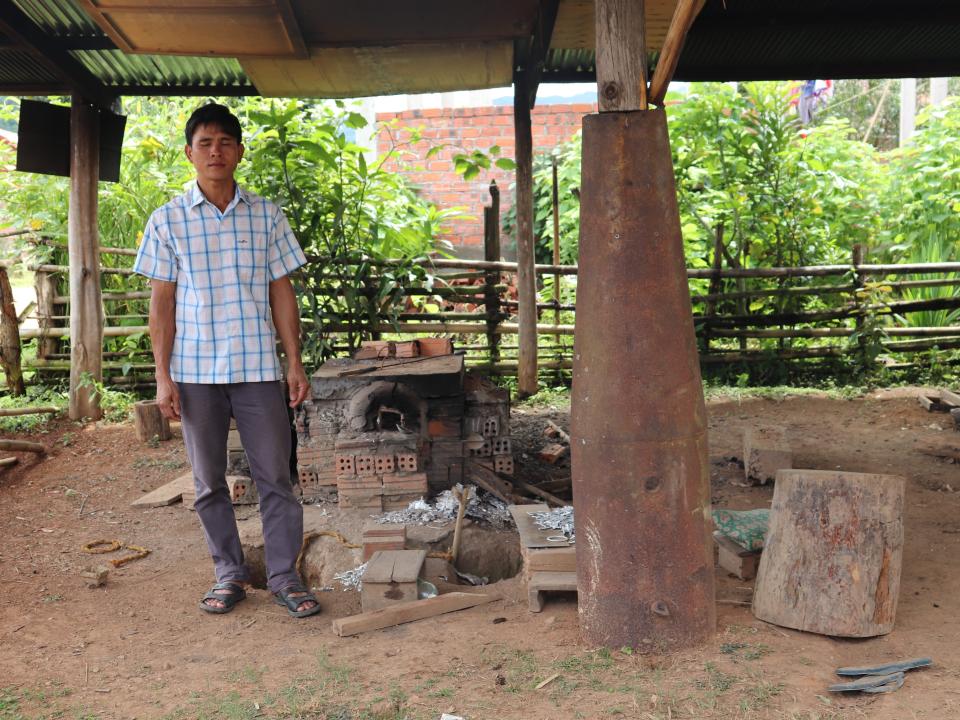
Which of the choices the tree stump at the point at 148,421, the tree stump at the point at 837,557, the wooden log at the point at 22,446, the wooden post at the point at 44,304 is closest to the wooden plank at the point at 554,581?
the tree stump at the point at 837,557

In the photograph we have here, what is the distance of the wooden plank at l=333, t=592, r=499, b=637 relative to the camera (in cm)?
344

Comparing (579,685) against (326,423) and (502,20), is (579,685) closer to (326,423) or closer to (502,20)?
(326,423)

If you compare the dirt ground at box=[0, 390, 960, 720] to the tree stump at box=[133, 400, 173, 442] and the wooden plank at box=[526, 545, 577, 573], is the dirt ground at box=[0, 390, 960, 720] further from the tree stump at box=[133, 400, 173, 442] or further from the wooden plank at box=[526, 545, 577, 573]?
the tree stump at box=[133, 400, 173, 442]

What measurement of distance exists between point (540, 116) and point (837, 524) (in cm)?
935

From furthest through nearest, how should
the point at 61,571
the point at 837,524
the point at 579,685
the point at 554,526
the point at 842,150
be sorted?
1. the point at 842,150
2. the point at 61,571
3. the point at 554,526
4. the point at 837,524
5. the point at 579,685

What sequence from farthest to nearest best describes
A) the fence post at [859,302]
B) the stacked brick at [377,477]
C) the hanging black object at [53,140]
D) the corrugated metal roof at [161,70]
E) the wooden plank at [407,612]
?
the fence post at [859,302]
the hanging black object at [53,140]
the corrugated metal roof at [161,70]
the stacked brick at [377,477]
the wooden plank at [407,612]

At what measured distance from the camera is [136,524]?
518 cm

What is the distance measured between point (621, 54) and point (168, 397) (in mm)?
2241

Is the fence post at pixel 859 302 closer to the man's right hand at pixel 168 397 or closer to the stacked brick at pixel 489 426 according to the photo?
the stacked brick at pixel 489 426

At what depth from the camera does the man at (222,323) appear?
3.55m

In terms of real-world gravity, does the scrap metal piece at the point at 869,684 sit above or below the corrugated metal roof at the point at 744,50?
below

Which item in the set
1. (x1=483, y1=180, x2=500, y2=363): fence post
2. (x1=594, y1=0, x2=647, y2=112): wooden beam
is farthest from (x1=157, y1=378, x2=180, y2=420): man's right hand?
(x1=483, y1=180, x2=500, y2=363): fence post

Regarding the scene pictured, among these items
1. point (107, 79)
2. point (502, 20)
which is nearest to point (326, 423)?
point (502, 20)

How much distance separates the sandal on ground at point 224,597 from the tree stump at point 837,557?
87.4 inches
